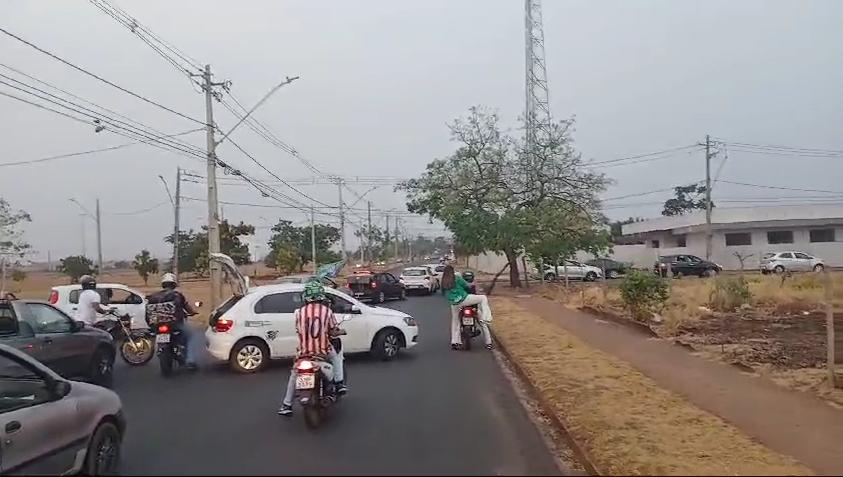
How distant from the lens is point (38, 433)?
6270 mm

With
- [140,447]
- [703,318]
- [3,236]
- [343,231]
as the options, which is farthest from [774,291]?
[343,231]

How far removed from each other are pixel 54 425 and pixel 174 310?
7130 mm

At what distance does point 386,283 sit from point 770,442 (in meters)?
27.0

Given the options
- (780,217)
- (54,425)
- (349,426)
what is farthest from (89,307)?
(780,217)

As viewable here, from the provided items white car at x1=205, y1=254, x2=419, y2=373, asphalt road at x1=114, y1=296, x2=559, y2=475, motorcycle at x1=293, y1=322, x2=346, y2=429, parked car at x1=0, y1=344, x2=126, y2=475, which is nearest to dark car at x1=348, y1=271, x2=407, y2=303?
white car at x1=205, y1=254, x2=419, y2=373

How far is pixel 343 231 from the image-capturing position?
6384 centimetres

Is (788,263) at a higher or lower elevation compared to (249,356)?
higher

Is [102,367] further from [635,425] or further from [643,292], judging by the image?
[643,292]

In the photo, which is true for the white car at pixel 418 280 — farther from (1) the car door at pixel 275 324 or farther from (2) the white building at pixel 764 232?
(1) the car door at pixel 275 324

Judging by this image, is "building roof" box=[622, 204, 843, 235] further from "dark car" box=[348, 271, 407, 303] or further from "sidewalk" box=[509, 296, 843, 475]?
Result: "sidewalk" box=[509, 296, 843, 475]

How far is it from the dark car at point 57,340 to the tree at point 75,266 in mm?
A: 44067

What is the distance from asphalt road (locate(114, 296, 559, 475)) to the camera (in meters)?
6.47

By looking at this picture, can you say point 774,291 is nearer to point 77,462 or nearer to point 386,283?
point 386,283

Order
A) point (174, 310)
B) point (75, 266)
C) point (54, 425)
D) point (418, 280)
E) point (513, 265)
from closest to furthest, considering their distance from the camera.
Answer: point (54, 425) < point (174, 310) < point (418, 280) < point (513, 265) < point (75, 266)
